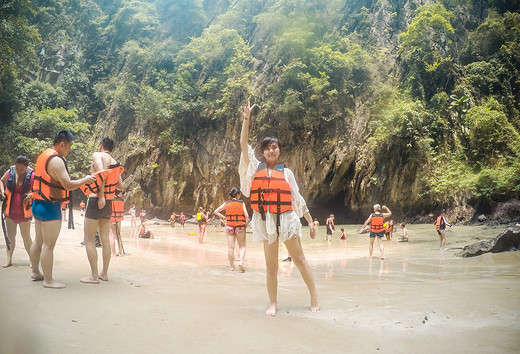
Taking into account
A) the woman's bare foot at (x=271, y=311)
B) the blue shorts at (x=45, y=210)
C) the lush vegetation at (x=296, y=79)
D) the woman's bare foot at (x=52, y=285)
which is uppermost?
the lush vegetation at (x=296, y=79)

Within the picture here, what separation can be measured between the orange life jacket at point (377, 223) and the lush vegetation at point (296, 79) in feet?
35.9

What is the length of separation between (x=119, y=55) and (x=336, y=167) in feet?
84.8

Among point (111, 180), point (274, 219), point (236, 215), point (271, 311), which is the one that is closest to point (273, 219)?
point (274, 219)

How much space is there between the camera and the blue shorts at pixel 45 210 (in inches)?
135

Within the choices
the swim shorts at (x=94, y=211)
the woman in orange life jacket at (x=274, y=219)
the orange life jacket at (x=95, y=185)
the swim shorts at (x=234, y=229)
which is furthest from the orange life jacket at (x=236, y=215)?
the woman in orange life jacket at (x=274, y=219)

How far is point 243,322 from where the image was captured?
8.67 ft

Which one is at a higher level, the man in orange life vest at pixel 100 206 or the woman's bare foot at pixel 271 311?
the man in orange life vest at pixel 100 206

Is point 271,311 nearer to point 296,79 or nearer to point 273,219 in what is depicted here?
point 273,219

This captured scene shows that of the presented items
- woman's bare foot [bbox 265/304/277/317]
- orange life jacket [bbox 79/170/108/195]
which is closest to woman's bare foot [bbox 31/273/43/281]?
orange life jacket [bbox 79/170/108/195]

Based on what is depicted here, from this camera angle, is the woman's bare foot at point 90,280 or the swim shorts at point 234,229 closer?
the woman's bare foot at point 90,280

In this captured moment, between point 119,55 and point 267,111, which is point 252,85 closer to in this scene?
point 267,111

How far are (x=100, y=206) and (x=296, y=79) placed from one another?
67.1 ft

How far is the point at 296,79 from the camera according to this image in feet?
74.0

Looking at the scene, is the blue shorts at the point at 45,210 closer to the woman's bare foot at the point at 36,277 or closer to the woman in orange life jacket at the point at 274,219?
the woman's bare foot at the point at 36,277
